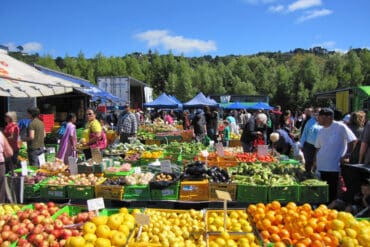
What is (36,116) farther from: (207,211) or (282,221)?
(282,221)

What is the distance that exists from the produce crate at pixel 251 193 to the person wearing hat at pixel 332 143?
1030mm

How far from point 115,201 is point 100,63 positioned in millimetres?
49745

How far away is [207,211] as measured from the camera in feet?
13.8

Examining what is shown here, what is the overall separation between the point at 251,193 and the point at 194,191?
0.92m

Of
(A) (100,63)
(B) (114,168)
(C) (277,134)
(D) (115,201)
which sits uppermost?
(A) (100,63)

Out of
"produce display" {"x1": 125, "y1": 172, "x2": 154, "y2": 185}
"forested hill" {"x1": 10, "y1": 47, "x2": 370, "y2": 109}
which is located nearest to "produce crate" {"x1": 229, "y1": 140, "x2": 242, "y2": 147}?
"produce display" {"x1": 125, "y1": 172, "x2": 154, "y2": 185}

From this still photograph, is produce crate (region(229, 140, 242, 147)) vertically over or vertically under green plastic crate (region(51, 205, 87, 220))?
over

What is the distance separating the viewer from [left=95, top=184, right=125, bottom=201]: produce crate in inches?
217

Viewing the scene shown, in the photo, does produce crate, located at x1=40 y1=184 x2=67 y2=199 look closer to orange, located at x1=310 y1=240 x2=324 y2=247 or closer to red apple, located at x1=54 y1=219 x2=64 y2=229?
red apple, located at x1=54 y1=219 x2=64 y2=229

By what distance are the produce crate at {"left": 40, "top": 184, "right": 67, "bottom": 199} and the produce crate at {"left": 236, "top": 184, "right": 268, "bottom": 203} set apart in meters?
2.91

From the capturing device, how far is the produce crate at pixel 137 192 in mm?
5570

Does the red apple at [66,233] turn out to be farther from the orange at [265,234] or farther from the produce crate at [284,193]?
the produce crate at [284,193]

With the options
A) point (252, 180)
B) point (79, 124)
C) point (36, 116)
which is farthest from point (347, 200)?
point (79, 124)

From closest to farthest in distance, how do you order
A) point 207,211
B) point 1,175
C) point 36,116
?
1. point 207,211
2. point 1,175
3. point 36,116
